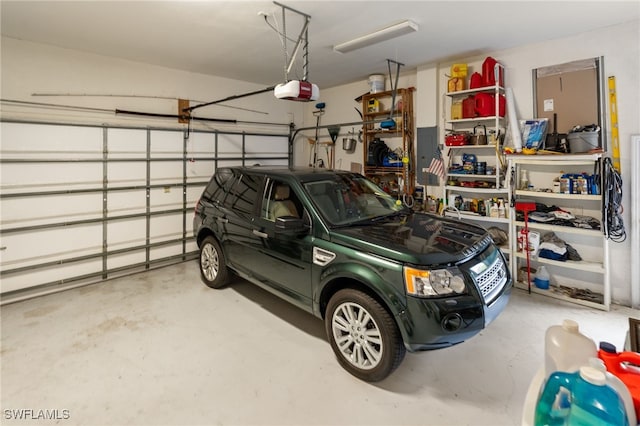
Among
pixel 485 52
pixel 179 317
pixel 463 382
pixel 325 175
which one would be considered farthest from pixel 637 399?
pixel 485 52

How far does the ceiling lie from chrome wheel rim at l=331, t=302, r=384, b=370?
2.83 m

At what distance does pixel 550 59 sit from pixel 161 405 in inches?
218

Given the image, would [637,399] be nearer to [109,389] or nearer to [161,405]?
[161,405]

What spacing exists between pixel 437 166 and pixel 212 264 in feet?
11.9

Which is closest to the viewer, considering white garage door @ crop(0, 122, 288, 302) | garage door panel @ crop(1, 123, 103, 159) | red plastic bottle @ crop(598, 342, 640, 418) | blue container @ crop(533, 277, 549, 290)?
red plastic bottle @ crop(598, 342, 640, 418)

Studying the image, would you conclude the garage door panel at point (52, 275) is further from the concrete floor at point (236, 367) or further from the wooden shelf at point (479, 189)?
the wooden shelf at point (479, 189)

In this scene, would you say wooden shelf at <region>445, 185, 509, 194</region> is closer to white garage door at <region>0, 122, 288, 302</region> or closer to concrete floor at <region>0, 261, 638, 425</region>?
concrete floor at <region>0, 261, 638, 425</region>

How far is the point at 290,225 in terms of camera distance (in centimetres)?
275

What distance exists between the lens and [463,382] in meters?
2.49

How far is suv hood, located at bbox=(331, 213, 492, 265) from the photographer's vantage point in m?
2.30

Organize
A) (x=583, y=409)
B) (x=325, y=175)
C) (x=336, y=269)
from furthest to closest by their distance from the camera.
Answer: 1. (x=325, y=175)
2. (x=336, y=269)
3. (x=583, y=409)

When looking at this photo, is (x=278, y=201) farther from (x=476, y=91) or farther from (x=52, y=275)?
(x=52, y=275)

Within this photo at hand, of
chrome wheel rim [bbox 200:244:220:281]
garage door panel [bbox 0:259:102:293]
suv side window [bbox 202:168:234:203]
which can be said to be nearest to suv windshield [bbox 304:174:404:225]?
suv side window [bbox 202:168:234:203]

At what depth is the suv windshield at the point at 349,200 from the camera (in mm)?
2972
